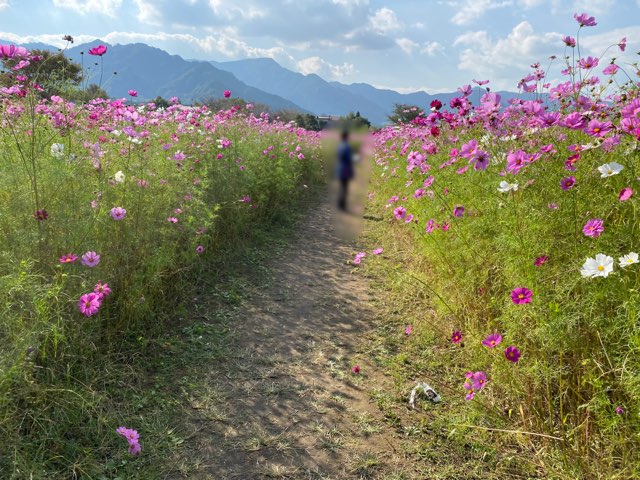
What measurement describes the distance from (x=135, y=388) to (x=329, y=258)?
2.68 m

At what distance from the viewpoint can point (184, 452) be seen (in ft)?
5.82

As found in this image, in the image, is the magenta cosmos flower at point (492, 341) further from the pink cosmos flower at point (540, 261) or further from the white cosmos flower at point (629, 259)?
the white cosmos flower at point (629, 259)

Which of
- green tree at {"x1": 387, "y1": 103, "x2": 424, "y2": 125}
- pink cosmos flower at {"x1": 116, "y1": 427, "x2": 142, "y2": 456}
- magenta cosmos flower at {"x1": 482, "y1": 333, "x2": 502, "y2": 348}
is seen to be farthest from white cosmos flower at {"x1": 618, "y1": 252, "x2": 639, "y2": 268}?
green tree at {"x1": 387, "y1": 103, "x2": 424, "y2": 125}

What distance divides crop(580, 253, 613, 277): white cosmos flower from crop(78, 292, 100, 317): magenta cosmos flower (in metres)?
1.93

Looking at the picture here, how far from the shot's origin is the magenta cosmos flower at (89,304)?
1.75 m

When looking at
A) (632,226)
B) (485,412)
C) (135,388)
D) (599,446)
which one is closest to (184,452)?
(135,388)

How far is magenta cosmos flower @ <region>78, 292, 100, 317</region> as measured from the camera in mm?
1755

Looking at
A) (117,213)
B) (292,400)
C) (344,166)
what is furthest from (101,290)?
(344,166)

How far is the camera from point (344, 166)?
98cm

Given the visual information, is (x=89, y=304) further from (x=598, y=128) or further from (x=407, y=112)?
(x=407, y=112)

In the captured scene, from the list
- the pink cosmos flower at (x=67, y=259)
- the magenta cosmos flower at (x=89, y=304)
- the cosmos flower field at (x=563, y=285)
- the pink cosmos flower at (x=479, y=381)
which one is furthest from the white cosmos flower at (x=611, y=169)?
the pink cosmos flower at (x=67, y=259)

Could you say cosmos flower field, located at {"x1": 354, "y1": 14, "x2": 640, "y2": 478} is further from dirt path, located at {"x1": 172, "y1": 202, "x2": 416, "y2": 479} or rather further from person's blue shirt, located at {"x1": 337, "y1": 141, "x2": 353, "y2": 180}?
person's blue shirt, located at {"x1": 337, "y1": 141, "x2": 353, "y2": 180}

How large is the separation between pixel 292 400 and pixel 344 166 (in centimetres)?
157

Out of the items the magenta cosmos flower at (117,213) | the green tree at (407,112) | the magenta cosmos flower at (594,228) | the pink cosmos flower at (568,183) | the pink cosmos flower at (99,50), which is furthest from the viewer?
the green tree at (407,112)
